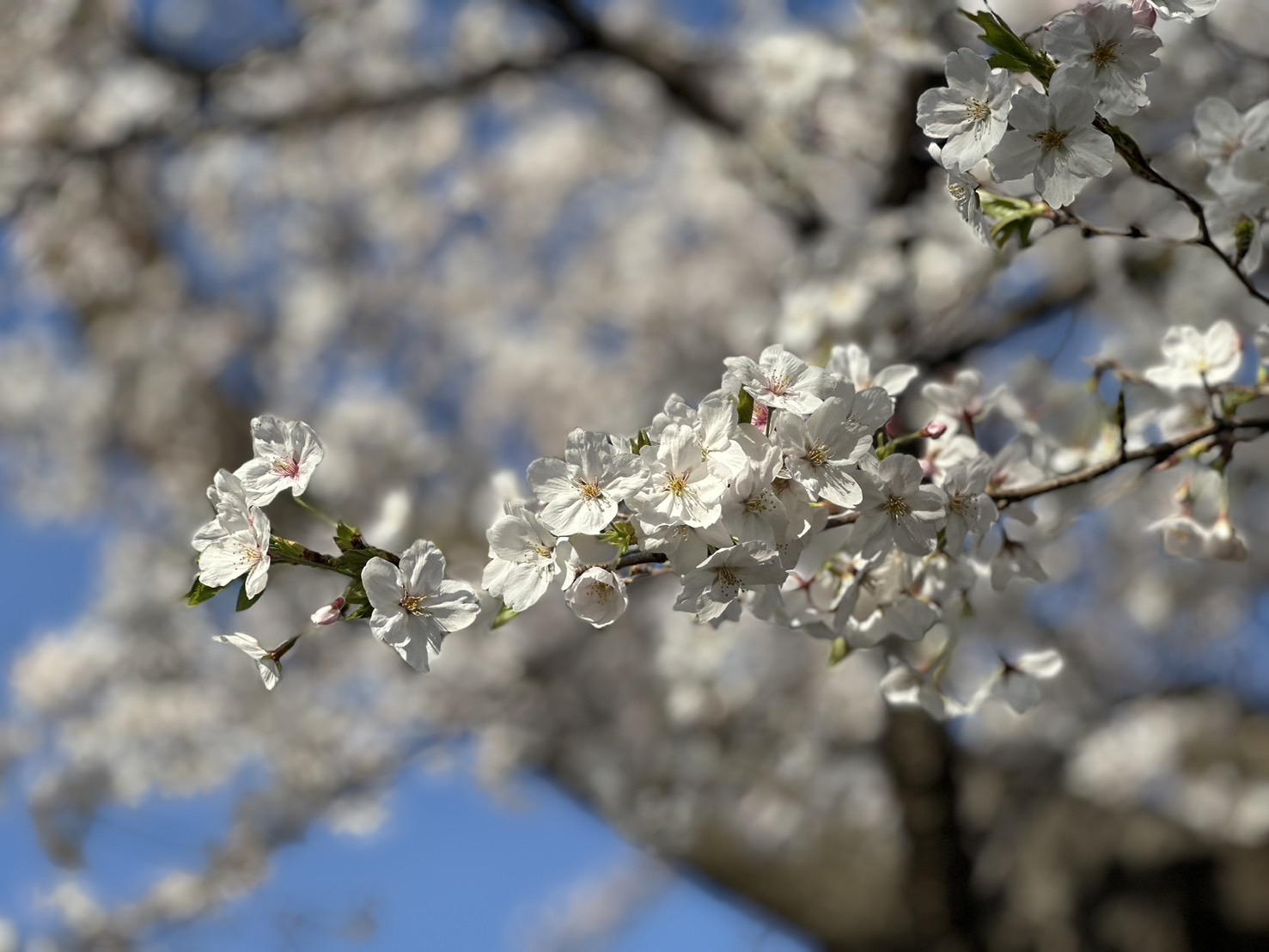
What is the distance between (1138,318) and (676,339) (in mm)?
3091

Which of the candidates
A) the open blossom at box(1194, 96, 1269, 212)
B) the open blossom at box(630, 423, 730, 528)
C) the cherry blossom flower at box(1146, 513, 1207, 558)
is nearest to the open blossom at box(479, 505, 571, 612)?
the open blossom at box(630, 423, 730, 528)

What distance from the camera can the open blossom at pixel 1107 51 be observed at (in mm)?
828

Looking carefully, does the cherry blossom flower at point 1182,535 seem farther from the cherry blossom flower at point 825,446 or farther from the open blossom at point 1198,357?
the cherry blossom flower at point 825,446

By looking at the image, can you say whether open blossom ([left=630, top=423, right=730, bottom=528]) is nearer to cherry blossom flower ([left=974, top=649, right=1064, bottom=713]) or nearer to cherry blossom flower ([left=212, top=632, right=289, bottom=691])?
cherry blossom flower ([left=212, top=632, right=289, bottom=691])

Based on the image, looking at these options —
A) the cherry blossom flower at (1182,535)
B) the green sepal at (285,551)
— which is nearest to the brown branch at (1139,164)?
the cherry blossom flower at (1182,535)

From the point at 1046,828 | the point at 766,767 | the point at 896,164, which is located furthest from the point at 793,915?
the point at 896,164

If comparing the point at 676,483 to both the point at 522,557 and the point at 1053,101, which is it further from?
the point at 1053,101

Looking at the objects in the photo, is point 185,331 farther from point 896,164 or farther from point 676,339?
point 896,164

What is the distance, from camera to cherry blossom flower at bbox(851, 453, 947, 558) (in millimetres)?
894

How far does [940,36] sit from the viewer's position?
7.09 ft

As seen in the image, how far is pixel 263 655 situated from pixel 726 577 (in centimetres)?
42

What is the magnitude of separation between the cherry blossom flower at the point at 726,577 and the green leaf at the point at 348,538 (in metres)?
0.29

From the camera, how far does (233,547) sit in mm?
949

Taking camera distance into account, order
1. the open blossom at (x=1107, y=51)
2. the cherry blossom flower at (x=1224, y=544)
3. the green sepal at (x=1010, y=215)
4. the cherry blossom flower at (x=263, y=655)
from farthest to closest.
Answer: the cherry blossom flower at (x=1224, y=544) < the green sepal at (x=1010, y=215) < the cherry blossom flower at (x=263, y=655) < the open blossom at (x=1107, y=51)
